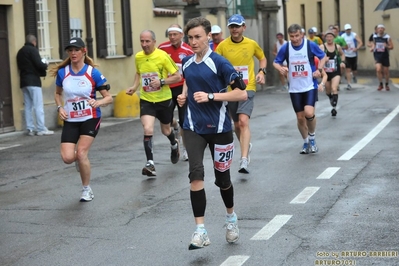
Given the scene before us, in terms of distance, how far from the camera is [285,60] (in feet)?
46.0

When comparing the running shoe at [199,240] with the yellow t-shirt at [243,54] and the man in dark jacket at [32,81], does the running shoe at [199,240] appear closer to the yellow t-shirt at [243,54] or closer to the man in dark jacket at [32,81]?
the yellow t-shirt at [243,54]

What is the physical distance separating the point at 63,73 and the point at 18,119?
9326 millimetres

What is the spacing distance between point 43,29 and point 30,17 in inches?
47.1

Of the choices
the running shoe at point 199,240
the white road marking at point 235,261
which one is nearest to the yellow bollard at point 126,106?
the running shoe at point 199,240

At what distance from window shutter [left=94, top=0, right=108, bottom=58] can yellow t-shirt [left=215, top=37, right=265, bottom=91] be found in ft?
37.4

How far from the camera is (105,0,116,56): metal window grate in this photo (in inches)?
969

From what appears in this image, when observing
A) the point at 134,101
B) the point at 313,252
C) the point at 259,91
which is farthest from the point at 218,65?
the point at 259,91

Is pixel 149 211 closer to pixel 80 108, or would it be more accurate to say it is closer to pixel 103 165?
pixel 80 108

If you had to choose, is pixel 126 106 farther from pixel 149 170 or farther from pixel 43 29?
pixel 149 170

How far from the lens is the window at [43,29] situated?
21281mm

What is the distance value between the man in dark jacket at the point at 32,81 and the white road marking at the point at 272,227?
1097 cm

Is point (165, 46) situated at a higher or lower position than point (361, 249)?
higher

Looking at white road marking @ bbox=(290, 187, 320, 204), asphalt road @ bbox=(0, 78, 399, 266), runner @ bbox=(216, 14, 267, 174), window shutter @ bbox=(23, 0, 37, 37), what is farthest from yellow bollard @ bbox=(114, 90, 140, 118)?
white road marking @ bbox=(290, 187, 320, 204)

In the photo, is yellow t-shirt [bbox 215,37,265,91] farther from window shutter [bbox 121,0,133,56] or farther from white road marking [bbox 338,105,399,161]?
window shutter [bbox 121,0,133,56]
